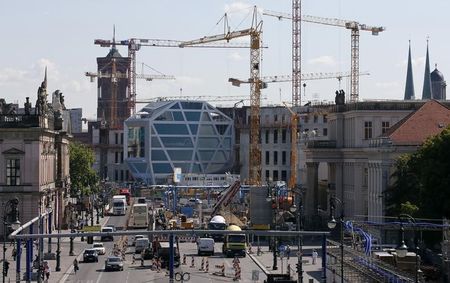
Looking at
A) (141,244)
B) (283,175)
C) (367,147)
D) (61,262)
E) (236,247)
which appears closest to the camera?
(61,262)

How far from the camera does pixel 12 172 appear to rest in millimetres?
101688

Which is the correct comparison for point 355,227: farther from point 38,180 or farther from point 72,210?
point 72,210

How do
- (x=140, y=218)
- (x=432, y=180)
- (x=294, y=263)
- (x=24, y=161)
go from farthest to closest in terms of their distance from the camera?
(x=140, y=218)
(x=24, y=161)
(x=294, y=263)
(x=432, y=180)

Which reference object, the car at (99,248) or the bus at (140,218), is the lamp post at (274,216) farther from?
the car at (99,248)

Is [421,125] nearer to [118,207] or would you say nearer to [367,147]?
[367,147]

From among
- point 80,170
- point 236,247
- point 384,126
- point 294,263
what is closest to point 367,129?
point 384,126

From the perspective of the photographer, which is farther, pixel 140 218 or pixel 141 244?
pixel 140 218

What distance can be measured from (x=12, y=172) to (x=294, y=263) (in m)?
28.7

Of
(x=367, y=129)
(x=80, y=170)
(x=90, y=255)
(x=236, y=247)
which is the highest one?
(x=367, y=129)

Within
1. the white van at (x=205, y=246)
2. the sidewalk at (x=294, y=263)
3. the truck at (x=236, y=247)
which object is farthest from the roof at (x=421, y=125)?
the white van at (x=205, y=246)

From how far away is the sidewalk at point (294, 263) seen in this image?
7575 cm

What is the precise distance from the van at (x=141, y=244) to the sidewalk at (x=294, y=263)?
8245mm

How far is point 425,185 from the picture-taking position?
75.5 metres

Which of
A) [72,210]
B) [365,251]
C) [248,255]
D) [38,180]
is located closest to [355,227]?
[365,251]
